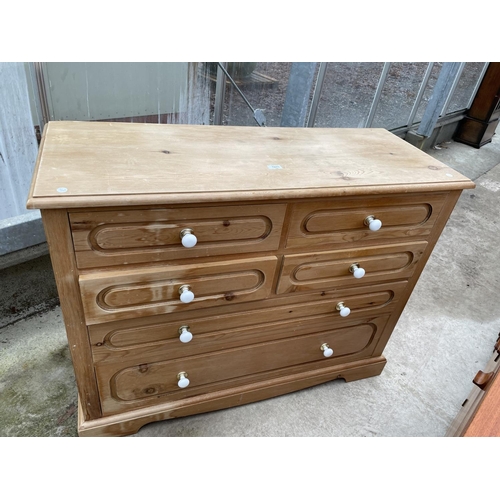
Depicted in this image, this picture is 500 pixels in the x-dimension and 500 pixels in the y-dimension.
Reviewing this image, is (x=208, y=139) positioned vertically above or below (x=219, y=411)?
above

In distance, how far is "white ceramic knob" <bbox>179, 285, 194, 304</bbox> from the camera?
1165mm

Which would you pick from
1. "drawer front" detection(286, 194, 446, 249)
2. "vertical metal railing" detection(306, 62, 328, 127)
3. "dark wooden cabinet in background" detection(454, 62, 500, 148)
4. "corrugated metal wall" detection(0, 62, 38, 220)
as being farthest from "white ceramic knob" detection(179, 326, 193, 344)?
"dark wooden cabinet in background" detection(454, 62, 500, 148)

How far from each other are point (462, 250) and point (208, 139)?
250 cm

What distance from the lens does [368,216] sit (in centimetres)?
131

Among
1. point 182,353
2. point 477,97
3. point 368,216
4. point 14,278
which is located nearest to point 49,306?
point 14,278

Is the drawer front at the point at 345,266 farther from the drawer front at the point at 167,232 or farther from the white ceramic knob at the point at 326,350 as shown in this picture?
the white ceramic knob at the point at 326,350

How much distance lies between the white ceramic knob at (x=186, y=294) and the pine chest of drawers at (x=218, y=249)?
15 mm

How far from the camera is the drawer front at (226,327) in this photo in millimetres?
1260

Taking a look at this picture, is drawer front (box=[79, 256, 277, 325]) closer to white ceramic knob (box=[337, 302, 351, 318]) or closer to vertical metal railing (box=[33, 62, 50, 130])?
white ceramic knob (box=[337, 302, 351, 318])

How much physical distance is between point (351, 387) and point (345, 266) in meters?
0.78

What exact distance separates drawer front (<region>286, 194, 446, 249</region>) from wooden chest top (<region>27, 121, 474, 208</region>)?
0.20ft

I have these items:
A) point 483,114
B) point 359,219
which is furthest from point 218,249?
point 483,114

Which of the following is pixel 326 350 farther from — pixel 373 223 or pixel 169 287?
pixel 169 287

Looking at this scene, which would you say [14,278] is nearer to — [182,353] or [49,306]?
[49,306]
